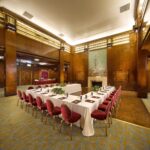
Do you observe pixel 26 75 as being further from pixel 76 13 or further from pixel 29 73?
pixel 76 13

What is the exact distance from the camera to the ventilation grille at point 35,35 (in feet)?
22.5

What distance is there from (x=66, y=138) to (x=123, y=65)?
310 inches

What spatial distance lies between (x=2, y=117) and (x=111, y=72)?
847cm

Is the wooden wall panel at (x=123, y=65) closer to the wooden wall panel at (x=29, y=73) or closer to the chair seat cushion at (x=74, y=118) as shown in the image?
the wooden wall panel at (x=29, y=73)

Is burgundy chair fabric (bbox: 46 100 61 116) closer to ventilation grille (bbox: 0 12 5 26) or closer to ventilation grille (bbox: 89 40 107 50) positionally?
ventilation grille (bbox: 0 12 5 26)

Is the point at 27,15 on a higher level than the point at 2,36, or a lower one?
higher

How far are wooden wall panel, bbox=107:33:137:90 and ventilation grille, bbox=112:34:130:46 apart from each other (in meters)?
0.31

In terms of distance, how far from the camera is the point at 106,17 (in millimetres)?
6422

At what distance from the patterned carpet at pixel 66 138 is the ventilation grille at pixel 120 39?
24.8 ft

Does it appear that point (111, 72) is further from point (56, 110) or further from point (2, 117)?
point (2, 117)

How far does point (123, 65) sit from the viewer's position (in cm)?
829

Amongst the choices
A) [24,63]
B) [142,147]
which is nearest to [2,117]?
[142,147]

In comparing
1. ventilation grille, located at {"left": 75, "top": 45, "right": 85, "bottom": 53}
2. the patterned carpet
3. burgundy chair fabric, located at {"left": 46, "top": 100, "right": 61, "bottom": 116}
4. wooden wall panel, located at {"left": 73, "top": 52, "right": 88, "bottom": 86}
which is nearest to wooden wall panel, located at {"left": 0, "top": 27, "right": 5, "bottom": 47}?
the patterned carpet

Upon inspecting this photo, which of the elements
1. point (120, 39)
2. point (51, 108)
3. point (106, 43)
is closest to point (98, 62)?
point (106, 43)
